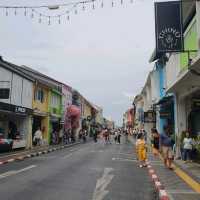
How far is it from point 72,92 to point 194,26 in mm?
49767

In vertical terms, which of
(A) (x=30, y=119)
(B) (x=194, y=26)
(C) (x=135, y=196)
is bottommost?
Result: (C) (x=135, y=196)

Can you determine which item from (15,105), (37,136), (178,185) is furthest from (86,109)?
(178,185)

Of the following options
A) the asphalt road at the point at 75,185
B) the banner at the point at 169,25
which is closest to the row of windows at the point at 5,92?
the asphalt road at the point at 75,185

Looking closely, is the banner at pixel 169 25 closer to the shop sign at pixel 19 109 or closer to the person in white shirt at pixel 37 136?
the shop sign at pixel 19 109

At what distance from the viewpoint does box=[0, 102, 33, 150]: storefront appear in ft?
96.3

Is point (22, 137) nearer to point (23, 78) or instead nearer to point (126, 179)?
point (23, 78)

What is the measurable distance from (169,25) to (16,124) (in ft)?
70.6

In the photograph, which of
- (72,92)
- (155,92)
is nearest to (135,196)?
(155,92)

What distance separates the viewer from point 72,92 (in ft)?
213

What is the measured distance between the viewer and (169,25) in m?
15.1

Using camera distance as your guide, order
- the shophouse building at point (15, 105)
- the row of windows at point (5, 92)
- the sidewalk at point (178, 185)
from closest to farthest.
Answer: the sidewalk at point (178, 185) < the row of windows at point (5, 92) < the shophouse building at point (15, 105)

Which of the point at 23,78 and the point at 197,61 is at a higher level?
the point at 23,78

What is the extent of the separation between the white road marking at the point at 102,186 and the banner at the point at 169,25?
204 inches

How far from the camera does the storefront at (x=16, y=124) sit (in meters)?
29.4
